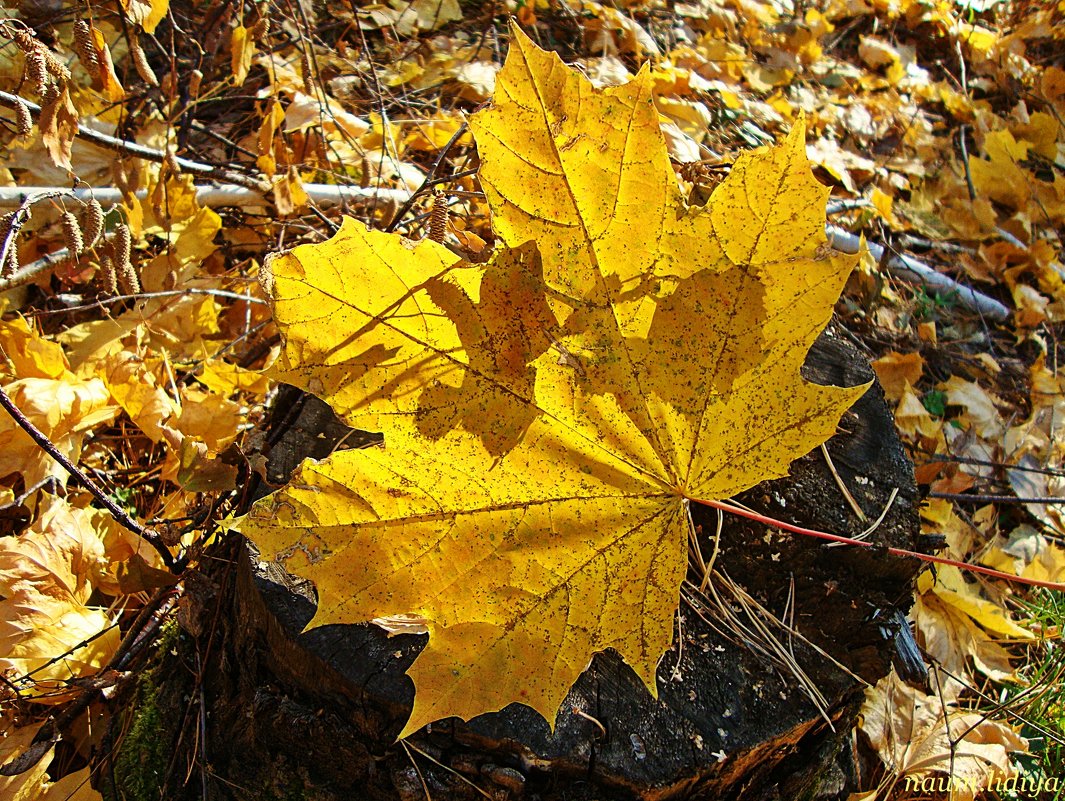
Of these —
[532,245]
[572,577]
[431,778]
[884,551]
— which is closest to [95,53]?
[532,245]

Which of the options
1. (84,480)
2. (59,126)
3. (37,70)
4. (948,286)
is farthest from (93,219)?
(948,286)

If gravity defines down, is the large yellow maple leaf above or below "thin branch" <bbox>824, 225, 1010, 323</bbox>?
above

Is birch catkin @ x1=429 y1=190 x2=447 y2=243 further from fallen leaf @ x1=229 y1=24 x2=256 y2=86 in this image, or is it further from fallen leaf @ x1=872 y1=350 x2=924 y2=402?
fallen leaf @ x1=872 y1=350 x2=924 y2=402

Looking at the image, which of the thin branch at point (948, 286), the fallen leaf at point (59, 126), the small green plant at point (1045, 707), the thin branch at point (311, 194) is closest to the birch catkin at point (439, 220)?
the thin branch at point (311, 194)

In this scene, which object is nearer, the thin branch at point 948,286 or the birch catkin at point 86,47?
the birch catkin at point 86,47

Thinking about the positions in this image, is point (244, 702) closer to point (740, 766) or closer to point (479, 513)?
point (479, 513)

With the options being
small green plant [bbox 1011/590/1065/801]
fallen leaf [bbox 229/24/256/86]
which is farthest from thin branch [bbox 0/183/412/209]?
small green plant [bbox 1011/590/1065/801]

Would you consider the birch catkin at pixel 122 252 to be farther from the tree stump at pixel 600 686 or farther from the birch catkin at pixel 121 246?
the tree stump at pixel 600 686
